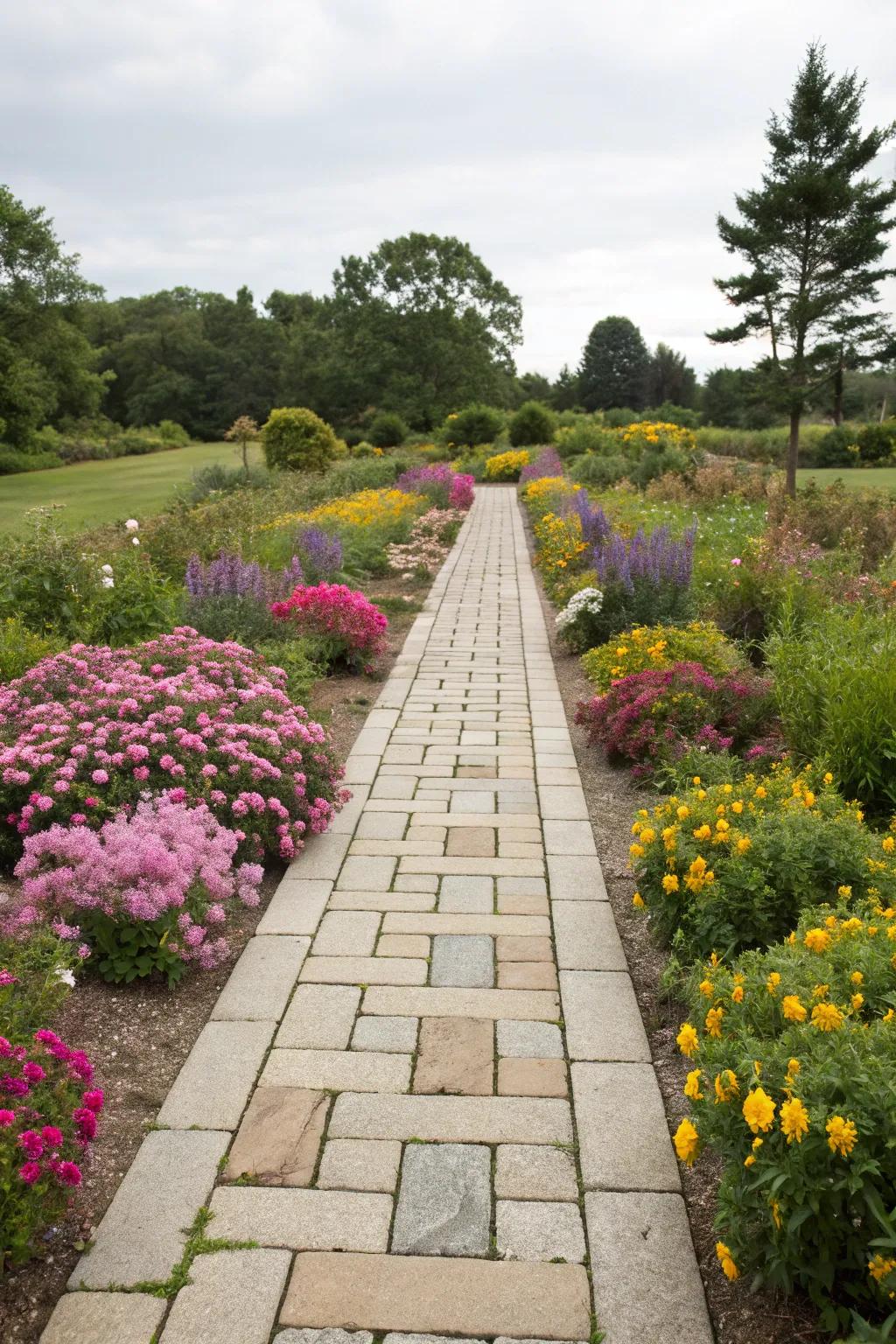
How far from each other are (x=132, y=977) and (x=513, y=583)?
783cm

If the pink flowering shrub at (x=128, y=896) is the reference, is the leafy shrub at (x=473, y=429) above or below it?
above

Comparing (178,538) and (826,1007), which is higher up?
(178,538)

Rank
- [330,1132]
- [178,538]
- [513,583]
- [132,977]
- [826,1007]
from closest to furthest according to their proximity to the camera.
→ [826,1007], [330,1132], [132,977], [178,538], [513,583]

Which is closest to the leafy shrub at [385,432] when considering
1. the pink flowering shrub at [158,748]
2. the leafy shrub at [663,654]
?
the leafy shrub at [663,654]

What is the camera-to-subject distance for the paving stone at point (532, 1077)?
2.32 m

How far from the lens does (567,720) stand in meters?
5.48

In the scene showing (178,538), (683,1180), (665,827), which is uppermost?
(178,538)

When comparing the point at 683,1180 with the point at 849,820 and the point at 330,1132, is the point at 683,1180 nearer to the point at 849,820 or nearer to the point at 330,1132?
the point at 330,1132

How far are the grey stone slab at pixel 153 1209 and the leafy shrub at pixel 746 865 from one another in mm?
1404

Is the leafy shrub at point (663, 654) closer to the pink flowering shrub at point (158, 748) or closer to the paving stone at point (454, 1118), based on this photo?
the pink flowering shrub at point (158, 748)

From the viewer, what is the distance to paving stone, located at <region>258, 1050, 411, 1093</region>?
235 centimetres

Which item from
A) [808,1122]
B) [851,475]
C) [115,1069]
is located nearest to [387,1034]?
[115,1069]

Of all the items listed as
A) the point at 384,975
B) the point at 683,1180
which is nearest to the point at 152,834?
the point at 384,975

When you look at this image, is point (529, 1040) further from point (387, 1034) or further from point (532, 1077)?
point (387, 1034)
